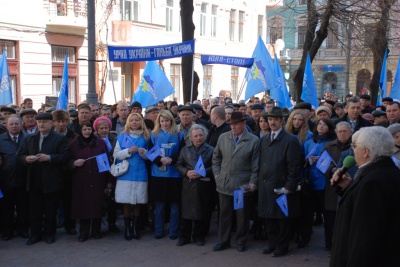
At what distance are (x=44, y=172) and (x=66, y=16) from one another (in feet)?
53.5

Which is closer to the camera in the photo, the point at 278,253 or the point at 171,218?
the point at 278,253

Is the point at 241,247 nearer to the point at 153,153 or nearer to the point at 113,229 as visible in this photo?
the point at 153,153

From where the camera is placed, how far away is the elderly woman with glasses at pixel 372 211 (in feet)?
11.9

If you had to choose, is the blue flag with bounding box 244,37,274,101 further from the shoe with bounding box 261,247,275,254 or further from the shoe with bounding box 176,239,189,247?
the shoe with bounding box 261,247,275,254

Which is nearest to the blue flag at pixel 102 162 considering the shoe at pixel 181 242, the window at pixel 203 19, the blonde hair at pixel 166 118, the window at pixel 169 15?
the blonde hair at pixel 166 118

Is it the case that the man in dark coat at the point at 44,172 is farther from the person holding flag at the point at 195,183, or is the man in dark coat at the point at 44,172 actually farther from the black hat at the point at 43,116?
the person holding flag at the point at 195,183

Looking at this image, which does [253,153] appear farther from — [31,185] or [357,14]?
[357,14]

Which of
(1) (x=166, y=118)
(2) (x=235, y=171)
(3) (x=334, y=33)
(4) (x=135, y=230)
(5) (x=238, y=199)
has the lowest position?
(4) (x=135, y=230)

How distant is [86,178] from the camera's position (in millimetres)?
7840

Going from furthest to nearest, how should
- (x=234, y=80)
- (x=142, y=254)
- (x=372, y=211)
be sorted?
(x=234, y=80) → (x=142, y=254) → (x=372, y=211)

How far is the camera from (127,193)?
7.81 m

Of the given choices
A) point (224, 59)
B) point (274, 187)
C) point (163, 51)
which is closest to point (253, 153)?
point (274, 187)

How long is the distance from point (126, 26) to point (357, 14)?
46.0ft

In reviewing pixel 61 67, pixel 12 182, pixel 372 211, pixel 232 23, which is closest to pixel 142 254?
pixel 12 182
